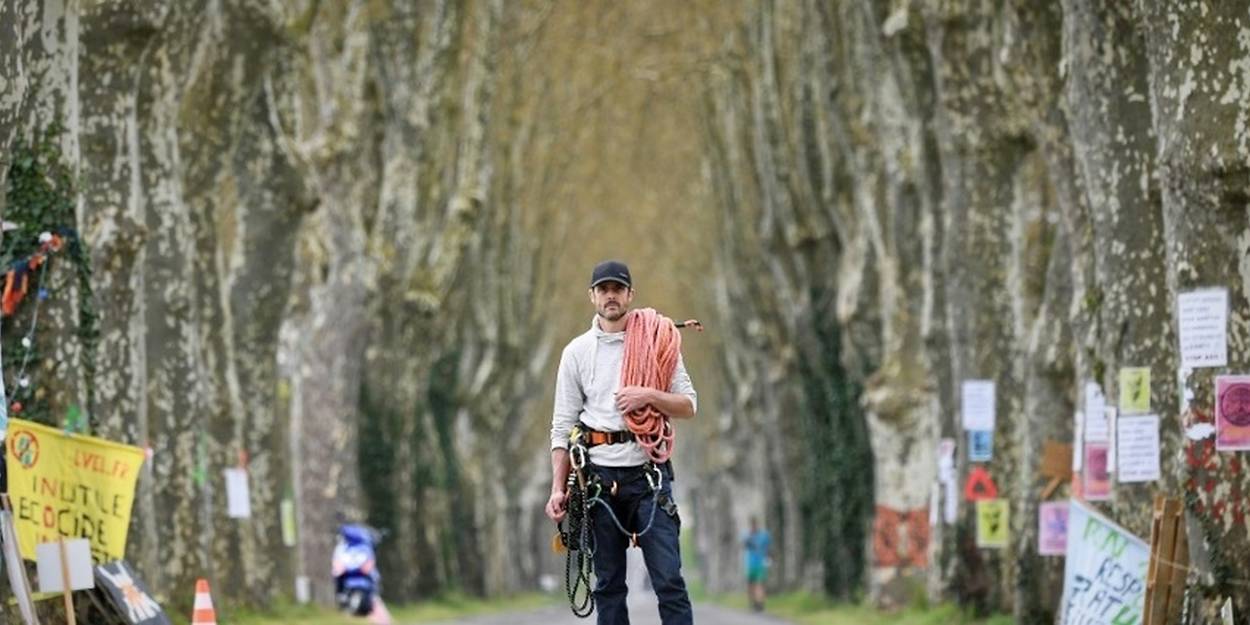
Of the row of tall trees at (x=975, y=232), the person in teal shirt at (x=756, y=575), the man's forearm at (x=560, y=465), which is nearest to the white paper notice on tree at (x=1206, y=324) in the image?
the row of tall trees at (x=975, y=232)

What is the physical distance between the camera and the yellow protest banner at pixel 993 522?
2480cm

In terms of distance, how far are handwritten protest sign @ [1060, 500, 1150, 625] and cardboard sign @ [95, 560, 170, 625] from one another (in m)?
5.98

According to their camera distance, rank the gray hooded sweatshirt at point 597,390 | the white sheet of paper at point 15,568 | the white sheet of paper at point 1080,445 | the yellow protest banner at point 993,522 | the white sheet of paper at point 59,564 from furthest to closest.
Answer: the yellow protest banner at point 993,522 → the white sheet of paper at point 1080,445 → the white sheet of paper at point 59,564 → the white sheet of paper at point 15,568 → the gray hooded sweatshirt at point 597,390

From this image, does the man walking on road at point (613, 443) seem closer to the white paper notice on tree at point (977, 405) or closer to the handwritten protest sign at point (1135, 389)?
the handwritten protest sign at point (1135, 389)

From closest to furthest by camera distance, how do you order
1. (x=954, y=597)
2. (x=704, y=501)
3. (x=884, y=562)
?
(x=954, y=597), (x=884, y=562), (x=704, y=501)

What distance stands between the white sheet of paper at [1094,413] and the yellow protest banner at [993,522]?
5.83m

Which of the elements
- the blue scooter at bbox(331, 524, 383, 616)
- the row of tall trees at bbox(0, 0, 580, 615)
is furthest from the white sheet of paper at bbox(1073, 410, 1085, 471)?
the blue scooter at bbox(331, 524, 383, 616)

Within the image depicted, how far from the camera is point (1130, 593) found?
16.7 m

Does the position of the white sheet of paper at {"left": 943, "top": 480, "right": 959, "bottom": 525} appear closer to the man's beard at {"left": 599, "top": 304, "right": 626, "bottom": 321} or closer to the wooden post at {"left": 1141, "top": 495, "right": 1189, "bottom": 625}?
the wooden post at {"left": 1141, "top": 495, "right": 1189, "bottom": 625}

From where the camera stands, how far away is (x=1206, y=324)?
14.7 meters

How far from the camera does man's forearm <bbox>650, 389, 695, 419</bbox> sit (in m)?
12.1

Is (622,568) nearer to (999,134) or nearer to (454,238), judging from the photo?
(999,134)

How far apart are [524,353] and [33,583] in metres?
43.8

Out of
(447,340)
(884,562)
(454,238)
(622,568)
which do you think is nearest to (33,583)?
(622,568)
